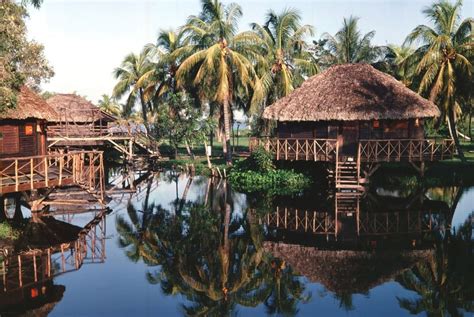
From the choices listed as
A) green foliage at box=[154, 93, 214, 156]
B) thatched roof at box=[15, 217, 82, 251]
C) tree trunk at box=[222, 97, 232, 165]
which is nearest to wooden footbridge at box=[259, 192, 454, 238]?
thatched roof at box=[15, 217, 82, 251]

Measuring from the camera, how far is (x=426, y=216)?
18656 mm

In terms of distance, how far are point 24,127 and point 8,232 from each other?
6.13 metres

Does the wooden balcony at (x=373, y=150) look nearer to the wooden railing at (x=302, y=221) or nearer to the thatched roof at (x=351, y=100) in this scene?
the thatched roof at (x=351, y=100)

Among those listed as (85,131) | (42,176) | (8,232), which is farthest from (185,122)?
(8,232)

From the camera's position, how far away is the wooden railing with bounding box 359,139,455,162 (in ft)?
78.3

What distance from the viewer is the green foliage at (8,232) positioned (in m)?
15.4

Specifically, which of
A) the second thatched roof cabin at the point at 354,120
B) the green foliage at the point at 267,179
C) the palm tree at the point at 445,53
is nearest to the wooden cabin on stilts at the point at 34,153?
the green foliage at the point at 267,179

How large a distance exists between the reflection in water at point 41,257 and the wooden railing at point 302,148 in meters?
10.9

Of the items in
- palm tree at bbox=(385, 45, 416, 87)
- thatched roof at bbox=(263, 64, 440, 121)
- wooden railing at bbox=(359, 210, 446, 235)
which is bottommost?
wooden railing at bbox=(359, 210, 446, 235)

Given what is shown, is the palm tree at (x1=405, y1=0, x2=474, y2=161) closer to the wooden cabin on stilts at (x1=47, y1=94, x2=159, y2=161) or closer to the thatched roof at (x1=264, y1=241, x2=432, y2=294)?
the thatched roof at (x1=264, y1=241, x2=432, y2=294)

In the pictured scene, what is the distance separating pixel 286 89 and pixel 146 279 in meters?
21.2

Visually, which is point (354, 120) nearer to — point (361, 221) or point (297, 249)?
point (361, 221)

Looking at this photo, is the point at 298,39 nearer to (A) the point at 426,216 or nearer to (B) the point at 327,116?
(B) the point at 327,116

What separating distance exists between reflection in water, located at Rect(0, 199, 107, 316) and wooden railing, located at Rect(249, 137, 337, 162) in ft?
35.7
